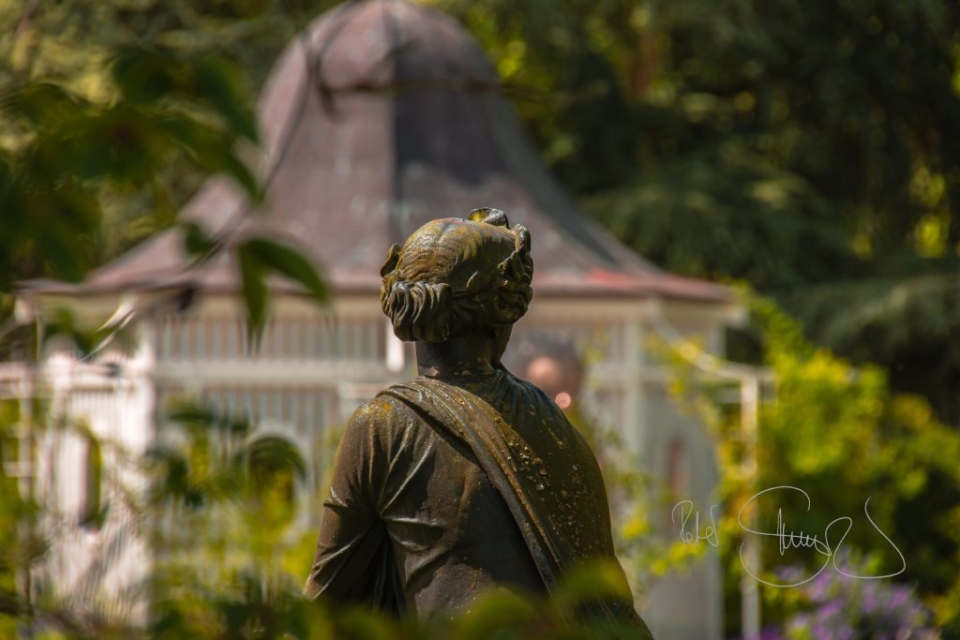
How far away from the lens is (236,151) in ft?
5.49

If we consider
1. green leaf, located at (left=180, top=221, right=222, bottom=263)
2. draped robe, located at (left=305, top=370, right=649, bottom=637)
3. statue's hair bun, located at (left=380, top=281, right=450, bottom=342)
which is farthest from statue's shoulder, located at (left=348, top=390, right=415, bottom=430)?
green leaf, located at (left=180, top=221, right=222, bottom=263)

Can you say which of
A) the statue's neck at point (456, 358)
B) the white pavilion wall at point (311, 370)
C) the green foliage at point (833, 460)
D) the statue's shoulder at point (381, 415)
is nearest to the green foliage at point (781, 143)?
A: the green foliage at point (833, 460)

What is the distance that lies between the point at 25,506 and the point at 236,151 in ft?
5.78

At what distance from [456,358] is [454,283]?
0.43ft

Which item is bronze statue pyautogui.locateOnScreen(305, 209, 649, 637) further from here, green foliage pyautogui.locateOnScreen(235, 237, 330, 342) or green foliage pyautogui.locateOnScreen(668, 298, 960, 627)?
green foliage pyautogui.locateOnScreen(668, 298, 960, 627)

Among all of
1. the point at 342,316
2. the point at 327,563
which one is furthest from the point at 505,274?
the point at 342,316

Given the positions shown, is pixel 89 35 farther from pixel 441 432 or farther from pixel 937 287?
pixel 441 432

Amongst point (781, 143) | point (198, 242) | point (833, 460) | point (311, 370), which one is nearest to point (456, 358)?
point (198, 242)

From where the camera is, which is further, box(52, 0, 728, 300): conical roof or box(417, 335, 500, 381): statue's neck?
box(52, 0, 728, 300): conical roof

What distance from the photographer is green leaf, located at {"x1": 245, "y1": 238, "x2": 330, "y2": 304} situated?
65.8 inches

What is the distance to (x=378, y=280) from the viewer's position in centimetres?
1248

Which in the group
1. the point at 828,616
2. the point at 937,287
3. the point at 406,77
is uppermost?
the point at 406,77

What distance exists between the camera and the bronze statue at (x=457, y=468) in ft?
9.93

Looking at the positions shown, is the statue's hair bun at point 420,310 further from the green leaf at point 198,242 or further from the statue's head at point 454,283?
the green leaf at point 198,242
